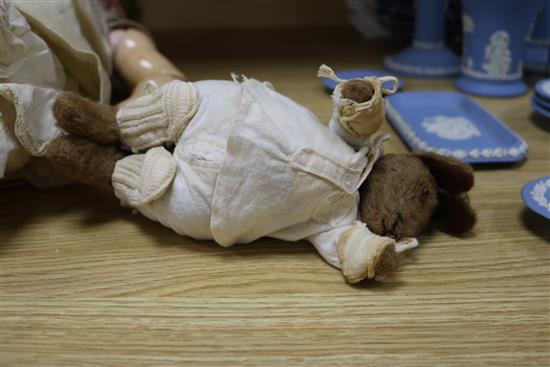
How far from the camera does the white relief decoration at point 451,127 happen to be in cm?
92

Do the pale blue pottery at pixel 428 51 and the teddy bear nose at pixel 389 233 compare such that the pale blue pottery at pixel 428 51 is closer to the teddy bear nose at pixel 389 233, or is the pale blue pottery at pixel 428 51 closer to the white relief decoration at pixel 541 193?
the white relief decoration at pixel 541 193

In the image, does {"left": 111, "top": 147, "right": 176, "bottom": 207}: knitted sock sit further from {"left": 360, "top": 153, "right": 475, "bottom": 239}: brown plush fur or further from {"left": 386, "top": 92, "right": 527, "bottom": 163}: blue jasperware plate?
{"left": 386, "top": 92, "right": 527, "bottom": 163}: blue jasperware plate

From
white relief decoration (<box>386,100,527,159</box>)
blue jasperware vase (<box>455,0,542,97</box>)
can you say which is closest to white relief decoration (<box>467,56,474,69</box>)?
blue jasperware vase (<box>455,0,542,97</box>)

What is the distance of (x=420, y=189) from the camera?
0.60 meters

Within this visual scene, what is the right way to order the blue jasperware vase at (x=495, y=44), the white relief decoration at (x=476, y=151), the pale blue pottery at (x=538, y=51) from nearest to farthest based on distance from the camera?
the white relief decoration at (x=476, y=151), the blue jasperware vase at (x=495, y=44), the pale blue pottery at (x=538, y=51)

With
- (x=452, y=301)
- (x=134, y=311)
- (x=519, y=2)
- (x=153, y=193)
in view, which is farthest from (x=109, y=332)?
(x=519, y=2)

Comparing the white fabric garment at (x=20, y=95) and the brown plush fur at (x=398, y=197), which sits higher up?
the white fabric garment at (x=20, y=95)

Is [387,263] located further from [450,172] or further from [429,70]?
[429,70]

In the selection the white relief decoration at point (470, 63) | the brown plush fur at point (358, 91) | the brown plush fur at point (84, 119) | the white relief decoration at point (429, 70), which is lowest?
the white relief decoration at point (429, 70)

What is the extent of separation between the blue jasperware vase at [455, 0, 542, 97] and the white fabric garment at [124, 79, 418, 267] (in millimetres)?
632

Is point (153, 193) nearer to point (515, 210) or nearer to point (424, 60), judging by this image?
point (515, 210)

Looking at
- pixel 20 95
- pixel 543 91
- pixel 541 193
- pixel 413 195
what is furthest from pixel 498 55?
pixel 20 95

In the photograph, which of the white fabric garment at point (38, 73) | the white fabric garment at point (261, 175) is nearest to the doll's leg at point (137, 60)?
the white fabric garment at point (38, 73)

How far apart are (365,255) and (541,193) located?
283mm
